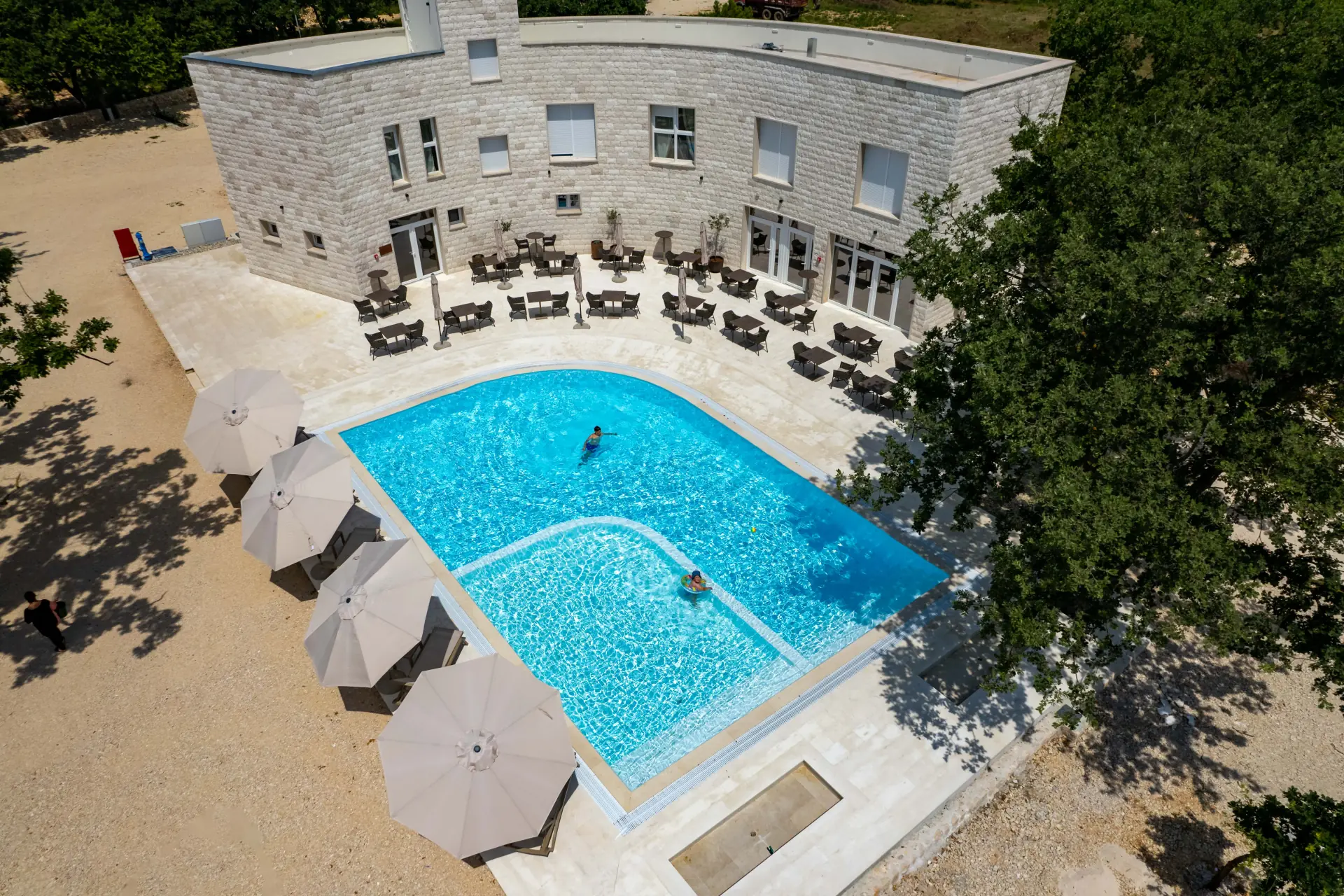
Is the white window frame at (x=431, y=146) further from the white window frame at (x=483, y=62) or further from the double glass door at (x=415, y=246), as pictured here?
the white window frame at (x=483, y=62)

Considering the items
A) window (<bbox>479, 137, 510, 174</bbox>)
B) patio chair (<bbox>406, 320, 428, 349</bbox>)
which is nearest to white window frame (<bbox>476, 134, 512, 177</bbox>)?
window (<bbox>479, 137, 510, 174</bbox>)

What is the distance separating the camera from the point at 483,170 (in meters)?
27.8

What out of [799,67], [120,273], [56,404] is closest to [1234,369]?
[799,67]

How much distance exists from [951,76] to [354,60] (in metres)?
19.9

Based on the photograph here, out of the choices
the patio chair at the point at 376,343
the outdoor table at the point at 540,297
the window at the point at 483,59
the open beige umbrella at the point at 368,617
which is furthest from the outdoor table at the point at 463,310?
the open beige umbrella at the point at 368,617

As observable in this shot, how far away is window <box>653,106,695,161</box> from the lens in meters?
27.5

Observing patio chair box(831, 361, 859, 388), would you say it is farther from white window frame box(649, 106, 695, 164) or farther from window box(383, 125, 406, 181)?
→ window box(383, 125, 406, 181)

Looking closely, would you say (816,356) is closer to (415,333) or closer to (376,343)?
(415,333)

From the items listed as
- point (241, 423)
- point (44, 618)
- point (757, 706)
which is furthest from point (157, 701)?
point (757, 706)

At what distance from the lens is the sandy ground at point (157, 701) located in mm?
11969

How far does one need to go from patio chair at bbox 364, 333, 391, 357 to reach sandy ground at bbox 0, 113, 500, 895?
506 cm

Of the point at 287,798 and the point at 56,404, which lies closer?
the point at 287,798

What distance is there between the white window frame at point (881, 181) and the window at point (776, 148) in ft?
8.28

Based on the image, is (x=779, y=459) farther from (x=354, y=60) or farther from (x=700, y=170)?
(x=354, y=60)
